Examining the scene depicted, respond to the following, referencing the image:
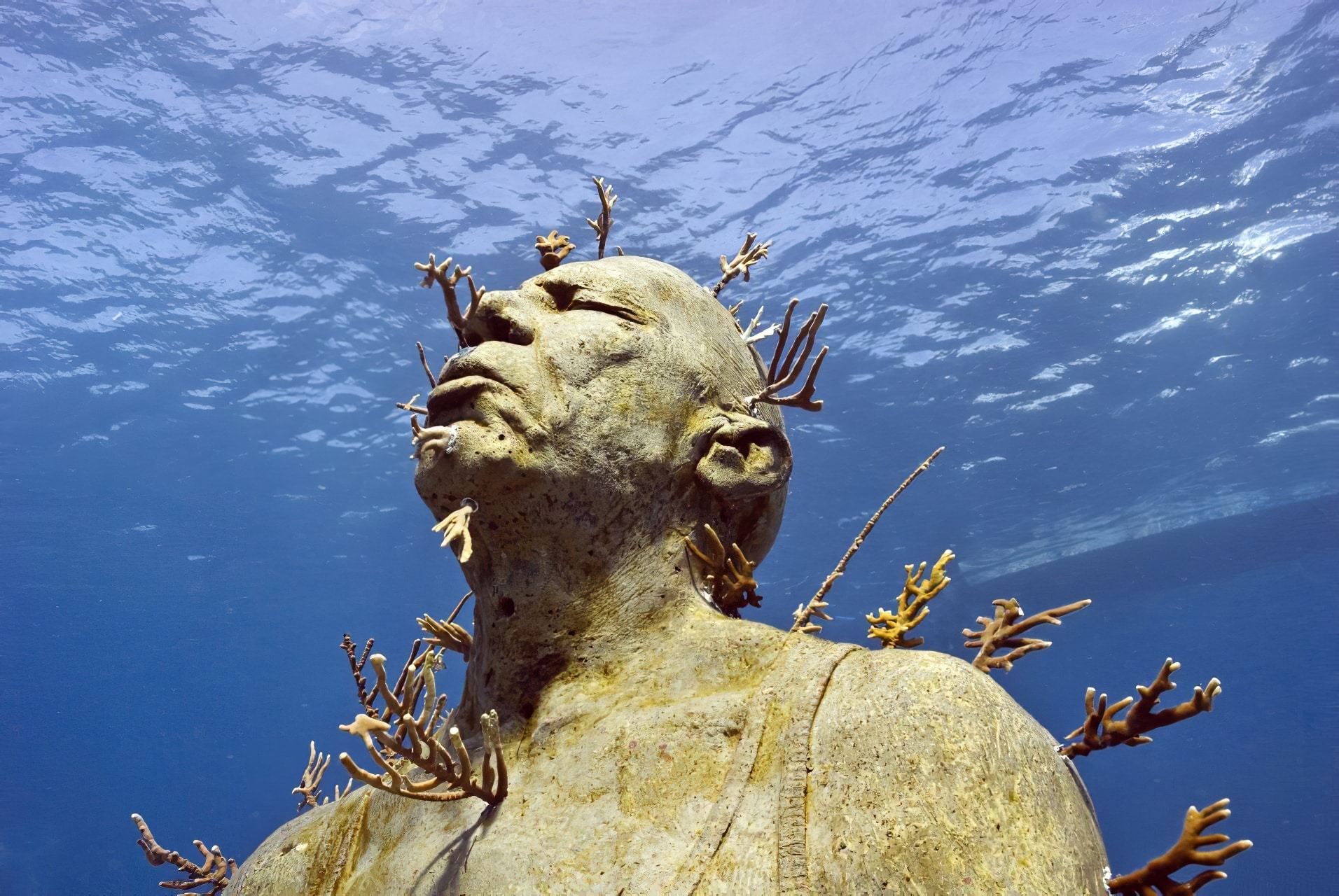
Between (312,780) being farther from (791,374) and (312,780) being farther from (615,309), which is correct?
(791,374)

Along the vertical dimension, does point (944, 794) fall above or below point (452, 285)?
below

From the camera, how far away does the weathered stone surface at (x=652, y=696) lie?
5.55 ft

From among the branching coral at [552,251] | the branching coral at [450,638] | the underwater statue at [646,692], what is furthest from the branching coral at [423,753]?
the branching coral at [552,251]

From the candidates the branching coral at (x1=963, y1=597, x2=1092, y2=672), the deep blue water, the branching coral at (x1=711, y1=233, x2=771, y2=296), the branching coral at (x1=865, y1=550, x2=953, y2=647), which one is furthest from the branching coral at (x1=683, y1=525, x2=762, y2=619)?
the deep blue water

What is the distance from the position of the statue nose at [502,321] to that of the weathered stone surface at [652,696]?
0.01 metres

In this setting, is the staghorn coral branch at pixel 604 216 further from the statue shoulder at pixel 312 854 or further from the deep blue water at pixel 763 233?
the deep blue water at pixel 763 233

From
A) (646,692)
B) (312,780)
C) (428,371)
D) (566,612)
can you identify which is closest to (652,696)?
(646,692)

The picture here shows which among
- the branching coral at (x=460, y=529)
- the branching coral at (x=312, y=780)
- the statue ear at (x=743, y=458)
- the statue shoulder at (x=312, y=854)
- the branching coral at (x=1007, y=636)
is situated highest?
the branching coral at (x=460, y=529)

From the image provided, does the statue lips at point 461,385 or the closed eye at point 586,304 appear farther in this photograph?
the closed eye at point 586,304

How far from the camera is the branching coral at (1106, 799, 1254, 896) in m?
1.59

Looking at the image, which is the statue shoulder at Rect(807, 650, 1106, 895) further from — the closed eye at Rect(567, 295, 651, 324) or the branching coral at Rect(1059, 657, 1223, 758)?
the closed eye at Rect(567, 295, 651, 324)

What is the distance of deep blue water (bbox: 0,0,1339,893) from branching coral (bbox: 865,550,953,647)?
53.7 ft

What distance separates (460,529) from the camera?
87.2 inches

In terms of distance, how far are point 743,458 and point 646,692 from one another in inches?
37.4
